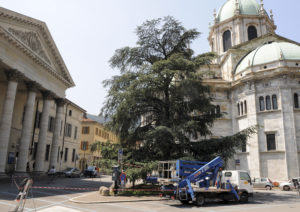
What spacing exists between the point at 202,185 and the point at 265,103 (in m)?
21.4

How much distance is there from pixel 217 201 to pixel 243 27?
1487 inches

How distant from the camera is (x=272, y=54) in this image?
33.3 meters

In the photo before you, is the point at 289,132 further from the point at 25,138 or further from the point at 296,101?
the point at 25,138

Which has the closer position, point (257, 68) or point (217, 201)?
point (217, 201)

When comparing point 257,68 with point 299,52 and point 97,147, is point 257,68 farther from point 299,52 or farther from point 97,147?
point 97,147

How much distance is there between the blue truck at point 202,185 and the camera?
12.8m

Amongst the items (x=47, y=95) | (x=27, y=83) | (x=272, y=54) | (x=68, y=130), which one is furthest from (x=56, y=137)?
(x=272, y=54)

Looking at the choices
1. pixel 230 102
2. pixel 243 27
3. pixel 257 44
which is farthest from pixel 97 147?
pixel 243 27

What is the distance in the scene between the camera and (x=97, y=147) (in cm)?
1772

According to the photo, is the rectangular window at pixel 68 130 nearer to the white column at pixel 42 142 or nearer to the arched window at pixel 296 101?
the white column at pixel 42 142

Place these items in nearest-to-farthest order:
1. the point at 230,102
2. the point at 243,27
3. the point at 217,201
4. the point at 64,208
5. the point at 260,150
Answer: the point at 64,208
the point at 217,201
the point at 260,150
the point at 230,102
the point at 243,27

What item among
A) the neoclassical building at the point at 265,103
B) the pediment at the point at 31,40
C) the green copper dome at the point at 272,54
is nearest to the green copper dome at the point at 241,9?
the neoclassical building at the point at 265,103

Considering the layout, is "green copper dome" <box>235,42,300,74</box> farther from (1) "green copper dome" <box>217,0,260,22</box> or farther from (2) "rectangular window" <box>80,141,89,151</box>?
(2) "rectangular window" <box>80,141,89,151</box>

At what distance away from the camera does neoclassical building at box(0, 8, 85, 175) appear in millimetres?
19516
